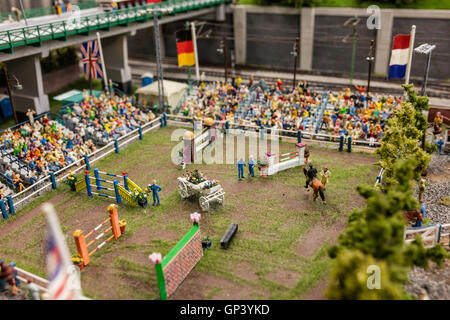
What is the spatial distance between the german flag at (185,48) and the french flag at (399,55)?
16.0 m

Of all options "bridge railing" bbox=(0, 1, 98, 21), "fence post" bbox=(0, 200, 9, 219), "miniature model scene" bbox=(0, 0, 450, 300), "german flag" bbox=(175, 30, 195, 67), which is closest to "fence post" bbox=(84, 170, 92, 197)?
"miniature model scene" bbox=(0, 0, 450, 300)

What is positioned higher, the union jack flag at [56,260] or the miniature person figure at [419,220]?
the union jack flag at [56,260]

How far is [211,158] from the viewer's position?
25484 mm

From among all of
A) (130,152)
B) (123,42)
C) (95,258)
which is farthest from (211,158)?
(123,42)

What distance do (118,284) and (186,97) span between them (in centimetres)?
2211

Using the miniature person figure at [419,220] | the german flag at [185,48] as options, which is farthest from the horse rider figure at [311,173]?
the german flag at [185,48]

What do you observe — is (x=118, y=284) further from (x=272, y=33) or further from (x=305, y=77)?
(x=272, y=33)

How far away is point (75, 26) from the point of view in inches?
1237

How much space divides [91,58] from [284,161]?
17446mm

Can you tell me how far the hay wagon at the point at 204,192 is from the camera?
19844mm

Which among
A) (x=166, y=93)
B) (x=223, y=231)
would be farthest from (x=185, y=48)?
(x=223, y=231)

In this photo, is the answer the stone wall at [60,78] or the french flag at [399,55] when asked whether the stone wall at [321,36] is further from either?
the stone wall at [60,78]

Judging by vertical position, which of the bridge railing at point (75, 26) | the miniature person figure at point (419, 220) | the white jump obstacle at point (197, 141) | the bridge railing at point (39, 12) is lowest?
the miniature person figure at point (419, 220)

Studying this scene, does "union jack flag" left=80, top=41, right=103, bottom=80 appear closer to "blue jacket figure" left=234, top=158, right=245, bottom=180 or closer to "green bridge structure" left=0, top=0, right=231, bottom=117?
"green bridge structure" left=0, top=0, right=231, bottom=117
